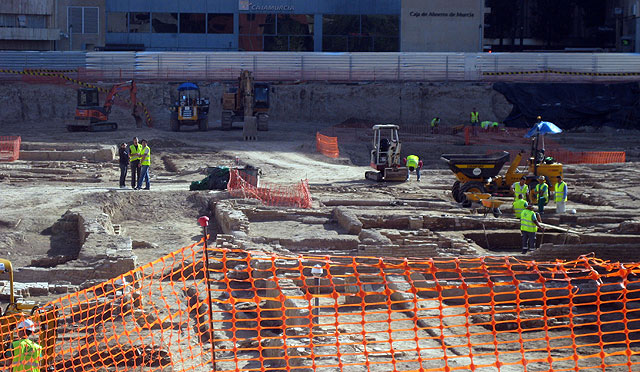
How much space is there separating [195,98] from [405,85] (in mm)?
10477

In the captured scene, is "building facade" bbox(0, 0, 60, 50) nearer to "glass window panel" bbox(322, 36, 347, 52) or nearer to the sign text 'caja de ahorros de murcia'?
the sign text 'caja de ahorros de murcia'

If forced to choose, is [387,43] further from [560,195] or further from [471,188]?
[560,195]

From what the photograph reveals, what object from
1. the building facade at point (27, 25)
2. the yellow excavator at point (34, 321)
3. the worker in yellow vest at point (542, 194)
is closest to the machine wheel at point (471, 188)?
the worker in yellow vest at point (542, 194)

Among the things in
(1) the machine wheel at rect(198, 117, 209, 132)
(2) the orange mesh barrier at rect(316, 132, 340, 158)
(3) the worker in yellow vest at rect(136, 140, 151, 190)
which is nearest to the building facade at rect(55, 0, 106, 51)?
(1) the machine wheel at rect(198, 117, 209, 132)

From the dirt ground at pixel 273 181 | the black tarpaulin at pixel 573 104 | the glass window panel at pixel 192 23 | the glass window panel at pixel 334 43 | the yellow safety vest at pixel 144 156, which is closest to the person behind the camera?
the dirt ground at pixel 273 181

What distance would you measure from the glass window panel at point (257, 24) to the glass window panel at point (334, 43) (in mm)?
2679

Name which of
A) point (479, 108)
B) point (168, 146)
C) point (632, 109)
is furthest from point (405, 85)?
point (168, 146)

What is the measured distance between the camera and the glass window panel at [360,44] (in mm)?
46938

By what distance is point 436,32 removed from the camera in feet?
149

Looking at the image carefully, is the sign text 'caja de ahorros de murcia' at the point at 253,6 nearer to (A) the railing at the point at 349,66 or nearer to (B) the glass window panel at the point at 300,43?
(B) the glass window panel at the point at 300,43

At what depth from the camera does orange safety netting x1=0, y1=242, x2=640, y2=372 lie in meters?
8.70

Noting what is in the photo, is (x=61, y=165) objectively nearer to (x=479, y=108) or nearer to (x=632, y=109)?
(x=479, y=108)

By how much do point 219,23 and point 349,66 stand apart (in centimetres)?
880

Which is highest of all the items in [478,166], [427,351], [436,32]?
[436,32]
